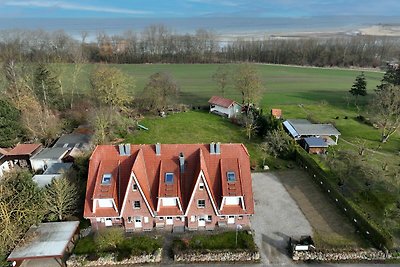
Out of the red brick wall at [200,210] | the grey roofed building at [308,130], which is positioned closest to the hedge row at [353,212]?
the grey roofed building at [308,130]

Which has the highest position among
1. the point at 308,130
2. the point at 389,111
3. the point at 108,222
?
the point at 389,111

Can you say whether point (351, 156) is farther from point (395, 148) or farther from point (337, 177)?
point (395, 148)

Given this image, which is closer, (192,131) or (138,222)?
(138,222)

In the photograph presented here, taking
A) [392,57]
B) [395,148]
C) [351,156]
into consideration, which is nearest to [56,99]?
[351,156]

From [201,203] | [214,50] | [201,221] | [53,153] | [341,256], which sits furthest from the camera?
[214,50]

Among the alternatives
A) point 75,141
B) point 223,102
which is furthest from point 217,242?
point 223,102

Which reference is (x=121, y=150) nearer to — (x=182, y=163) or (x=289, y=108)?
(x=182, y=163)
